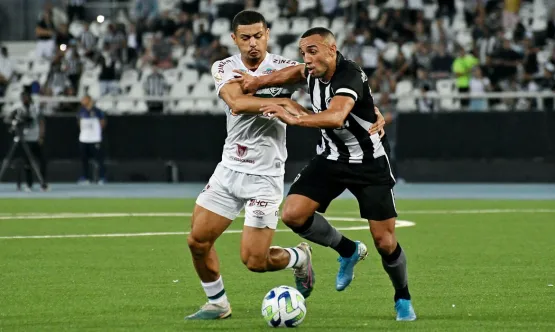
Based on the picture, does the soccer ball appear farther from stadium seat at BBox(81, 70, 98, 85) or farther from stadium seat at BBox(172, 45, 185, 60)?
stadium seat at BBox(81, 70, 98, 85)

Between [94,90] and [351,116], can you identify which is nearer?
[351,116]

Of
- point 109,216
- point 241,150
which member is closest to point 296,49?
point 109,216

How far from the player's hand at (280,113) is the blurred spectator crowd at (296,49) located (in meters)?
18.2

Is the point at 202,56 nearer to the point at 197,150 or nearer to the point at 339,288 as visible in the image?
the point at 197,150

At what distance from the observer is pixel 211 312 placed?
8617 mm

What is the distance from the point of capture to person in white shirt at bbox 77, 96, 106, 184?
2750 centimetres

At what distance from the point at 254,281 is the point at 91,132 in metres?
17.4

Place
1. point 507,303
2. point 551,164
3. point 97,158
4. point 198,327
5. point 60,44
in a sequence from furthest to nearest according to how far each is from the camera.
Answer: point 60,44 → point 97,158 → point 551,164 → point 507,303 → point 198,327

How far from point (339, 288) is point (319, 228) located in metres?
0.59

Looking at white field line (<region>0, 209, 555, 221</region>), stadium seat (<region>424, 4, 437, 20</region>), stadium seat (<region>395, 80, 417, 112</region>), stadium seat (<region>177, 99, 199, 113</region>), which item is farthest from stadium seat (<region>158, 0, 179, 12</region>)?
white field line (<region>0, 209, 555, 221</region>)

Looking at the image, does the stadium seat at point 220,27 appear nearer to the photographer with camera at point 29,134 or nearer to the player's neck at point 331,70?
the photographer with camera at point 29,134

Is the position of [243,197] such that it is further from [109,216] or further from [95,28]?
[95,28]

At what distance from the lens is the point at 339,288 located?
381 inches

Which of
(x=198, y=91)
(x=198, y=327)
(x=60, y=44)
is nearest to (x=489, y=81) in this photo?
(x=198, y=91)
